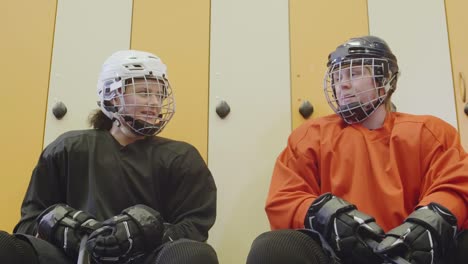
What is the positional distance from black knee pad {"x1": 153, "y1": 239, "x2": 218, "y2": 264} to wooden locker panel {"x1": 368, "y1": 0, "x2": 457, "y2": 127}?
1.00 metres

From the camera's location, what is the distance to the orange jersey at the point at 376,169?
1278mm

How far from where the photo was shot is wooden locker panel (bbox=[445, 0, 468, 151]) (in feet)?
5.77

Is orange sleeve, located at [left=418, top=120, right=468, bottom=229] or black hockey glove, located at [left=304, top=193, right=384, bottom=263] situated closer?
black hockey glove, located at [left=304, top=193, right=384, bottom=263]

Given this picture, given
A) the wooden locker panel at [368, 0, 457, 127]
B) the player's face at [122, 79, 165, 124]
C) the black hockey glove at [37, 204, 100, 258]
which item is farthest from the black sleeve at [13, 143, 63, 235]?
the wooden locker panel at [368, 0, 457, 127]

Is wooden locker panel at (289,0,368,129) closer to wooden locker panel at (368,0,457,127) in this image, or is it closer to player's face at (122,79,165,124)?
wooden locker panel at (368,0,457,127)

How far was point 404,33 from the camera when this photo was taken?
1852 mm

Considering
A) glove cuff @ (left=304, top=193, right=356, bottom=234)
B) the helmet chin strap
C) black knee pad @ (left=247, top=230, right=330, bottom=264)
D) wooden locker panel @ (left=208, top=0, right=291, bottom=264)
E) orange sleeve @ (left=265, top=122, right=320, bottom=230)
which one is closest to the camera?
black knee pad @ (left=247, top=230, right=330, bottom=264)

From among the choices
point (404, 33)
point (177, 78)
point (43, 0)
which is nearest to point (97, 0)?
point (43, 0)

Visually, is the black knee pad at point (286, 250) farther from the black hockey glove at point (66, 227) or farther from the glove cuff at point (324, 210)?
the black hockey glove at point (66, 227)

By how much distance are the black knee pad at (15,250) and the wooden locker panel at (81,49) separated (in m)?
0.75

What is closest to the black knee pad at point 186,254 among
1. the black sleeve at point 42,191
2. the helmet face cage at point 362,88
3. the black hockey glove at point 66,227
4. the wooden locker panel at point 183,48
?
the black hockey glove at point 66,227

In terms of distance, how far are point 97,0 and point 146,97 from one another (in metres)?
0.64

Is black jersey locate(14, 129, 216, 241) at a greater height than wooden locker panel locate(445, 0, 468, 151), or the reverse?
wooden locker panel locate(445, 0, 468, 151)

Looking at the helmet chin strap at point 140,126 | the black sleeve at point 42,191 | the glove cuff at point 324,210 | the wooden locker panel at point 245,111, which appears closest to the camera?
the glove cuff at point 324,210
